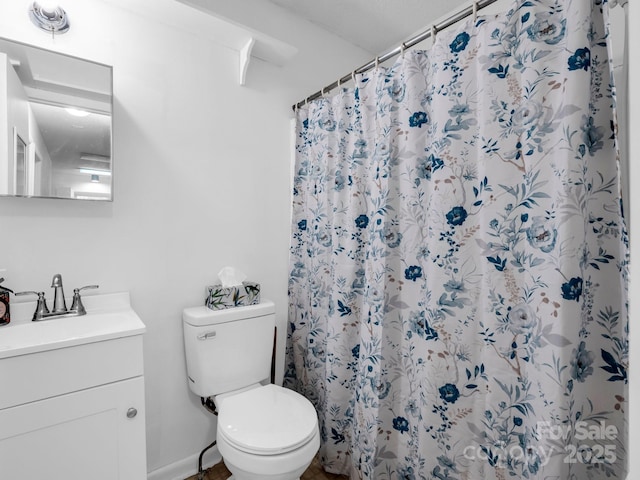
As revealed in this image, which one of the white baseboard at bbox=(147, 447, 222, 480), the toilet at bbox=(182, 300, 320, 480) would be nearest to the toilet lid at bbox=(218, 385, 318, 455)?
the toilet at bbox=(182, 300, 320, 480)

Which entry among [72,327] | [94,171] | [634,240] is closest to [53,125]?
[94,171]

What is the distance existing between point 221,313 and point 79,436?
0.64 m

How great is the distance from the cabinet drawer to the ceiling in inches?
75.8

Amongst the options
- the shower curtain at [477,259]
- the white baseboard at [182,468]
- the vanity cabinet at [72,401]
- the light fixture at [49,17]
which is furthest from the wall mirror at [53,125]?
the white baseboard at [182,468]

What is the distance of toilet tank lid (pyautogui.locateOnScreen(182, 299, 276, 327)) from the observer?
1.49 m

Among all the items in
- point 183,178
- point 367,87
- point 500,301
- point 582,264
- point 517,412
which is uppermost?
point 367,87

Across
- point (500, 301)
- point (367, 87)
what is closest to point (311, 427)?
point (500, 301)

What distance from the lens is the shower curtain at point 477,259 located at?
0.86 m

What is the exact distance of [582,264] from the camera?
86cm

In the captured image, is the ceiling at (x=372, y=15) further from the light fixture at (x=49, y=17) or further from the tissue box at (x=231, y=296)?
the tissue box at (x=231, y=296)

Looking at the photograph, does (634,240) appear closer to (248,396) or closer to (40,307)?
(248,396)

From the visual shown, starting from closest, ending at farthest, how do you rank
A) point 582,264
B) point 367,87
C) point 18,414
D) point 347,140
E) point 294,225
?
point 582,264 → point 18,414 → point 367,87 → point 347,140 → point 294,225

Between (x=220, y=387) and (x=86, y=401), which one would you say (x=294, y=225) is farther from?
(x=86, y=401)

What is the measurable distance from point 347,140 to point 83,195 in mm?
1194
